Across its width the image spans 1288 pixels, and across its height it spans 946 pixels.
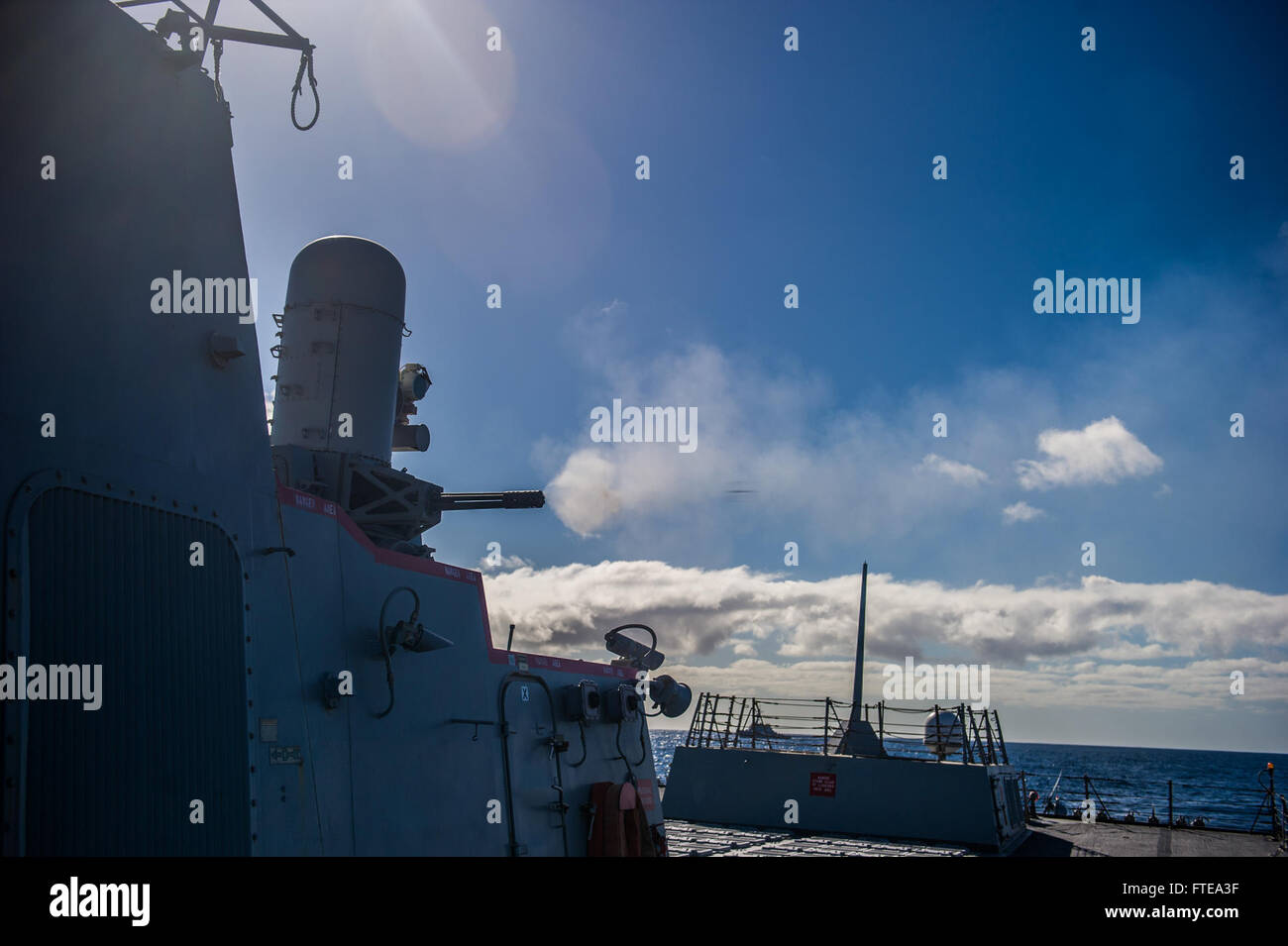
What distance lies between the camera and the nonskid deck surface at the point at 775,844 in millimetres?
14086

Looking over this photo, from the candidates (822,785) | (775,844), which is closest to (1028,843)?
(822,785)

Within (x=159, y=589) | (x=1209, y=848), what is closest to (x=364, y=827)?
(x=159, y=589)

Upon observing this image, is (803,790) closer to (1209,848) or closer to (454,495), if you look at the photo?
(1209,848)

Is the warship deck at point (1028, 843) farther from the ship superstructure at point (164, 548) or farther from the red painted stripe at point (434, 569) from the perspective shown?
the ship superstructure at point (164, 548)

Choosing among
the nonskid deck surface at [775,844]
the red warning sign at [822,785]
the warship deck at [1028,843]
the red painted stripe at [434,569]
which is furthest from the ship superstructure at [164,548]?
the red warning sign at [822,785]

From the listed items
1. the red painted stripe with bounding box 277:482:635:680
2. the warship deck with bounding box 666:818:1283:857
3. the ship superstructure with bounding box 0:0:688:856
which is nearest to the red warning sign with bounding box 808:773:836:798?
the warship deck with bounding box 666:818:1283:857

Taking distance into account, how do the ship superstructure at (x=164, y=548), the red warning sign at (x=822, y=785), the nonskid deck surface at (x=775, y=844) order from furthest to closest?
1. the red warning sign at (x=822, y=785)
2. the nonskid deck surface at (x=775, y=844)
3. the ship superstructure at (x=164, y=548)

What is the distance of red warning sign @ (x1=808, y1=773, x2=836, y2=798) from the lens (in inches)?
738

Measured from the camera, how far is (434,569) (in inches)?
262

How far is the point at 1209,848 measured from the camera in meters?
17.3

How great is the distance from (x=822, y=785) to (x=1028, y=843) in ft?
14.4

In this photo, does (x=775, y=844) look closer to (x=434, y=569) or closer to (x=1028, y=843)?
(x=1028, y=843)

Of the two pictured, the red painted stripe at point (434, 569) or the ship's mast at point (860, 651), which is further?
the ship's mast at point (860, 651)

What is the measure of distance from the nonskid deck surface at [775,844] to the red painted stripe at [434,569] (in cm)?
555
